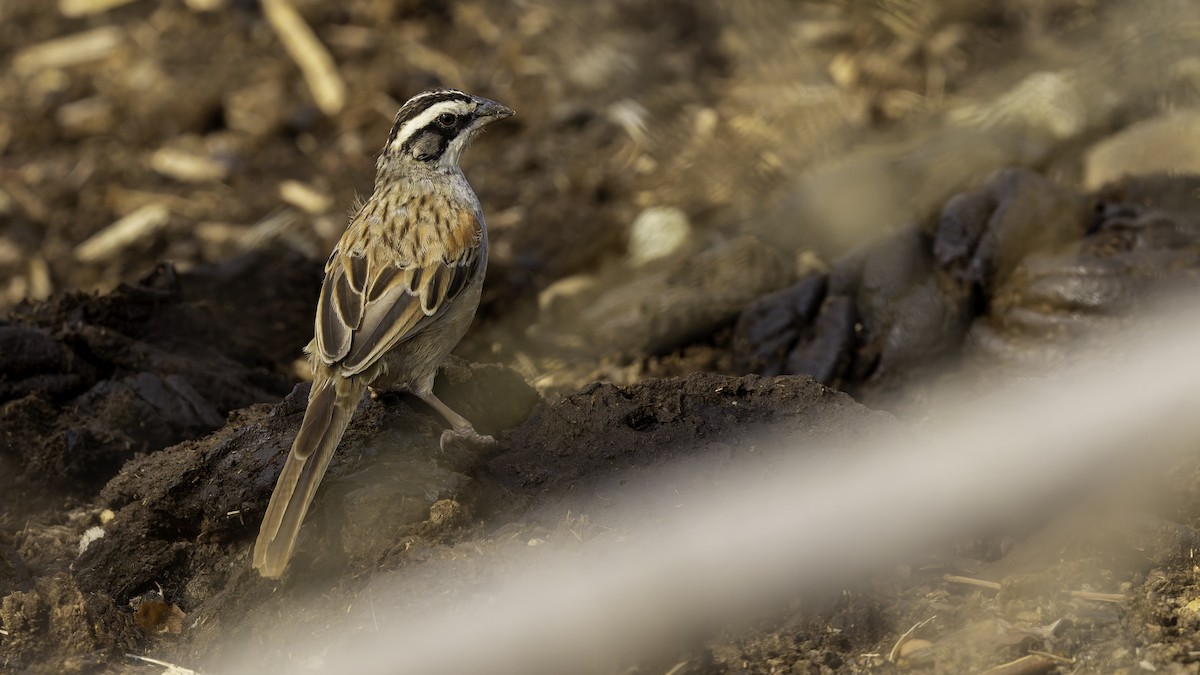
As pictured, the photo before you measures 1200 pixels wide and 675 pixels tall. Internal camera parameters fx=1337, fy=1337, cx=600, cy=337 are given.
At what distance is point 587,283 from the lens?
8.94 metres

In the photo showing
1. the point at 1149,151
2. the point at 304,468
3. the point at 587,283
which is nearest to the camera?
the point at 304,468

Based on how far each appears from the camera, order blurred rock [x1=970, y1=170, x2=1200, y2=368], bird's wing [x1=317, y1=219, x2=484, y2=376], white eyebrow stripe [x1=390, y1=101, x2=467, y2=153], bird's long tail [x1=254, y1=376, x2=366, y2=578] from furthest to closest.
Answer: blurred rock [x1=970, y1=170, x2=1200, y2=368]
white eyebrow stripe [x1=390, y1=101, x2=467, y2=153]
bird's wing [x1=317, y1=219, x2=484, y2=376]
bird's long tail [x1=254, y1=376, x2=366, y2=578]

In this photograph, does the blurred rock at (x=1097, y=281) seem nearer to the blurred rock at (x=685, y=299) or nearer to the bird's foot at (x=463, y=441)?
the blurred rock at (x=685, y=299)

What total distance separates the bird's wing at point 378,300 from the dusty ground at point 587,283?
0.25 meters

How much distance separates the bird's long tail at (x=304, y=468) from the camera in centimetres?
422

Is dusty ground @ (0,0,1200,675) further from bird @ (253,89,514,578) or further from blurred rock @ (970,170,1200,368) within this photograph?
bird @ (253,89,514,578)

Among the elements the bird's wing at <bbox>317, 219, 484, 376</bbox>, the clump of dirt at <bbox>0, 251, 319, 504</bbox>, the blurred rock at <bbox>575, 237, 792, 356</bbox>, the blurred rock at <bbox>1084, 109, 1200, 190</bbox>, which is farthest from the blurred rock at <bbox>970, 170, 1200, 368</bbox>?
the clump of dirt at <bbox>0, 251, 319, 504</bbox>

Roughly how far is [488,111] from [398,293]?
4.22 ft

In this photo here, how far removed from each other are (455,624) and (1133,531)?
7.19 feet

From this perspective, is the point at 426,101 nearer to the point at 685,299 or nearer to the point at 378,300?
the point at 378,300

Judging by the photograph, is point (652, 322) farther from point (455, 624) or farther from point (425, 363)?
point (455, 624)

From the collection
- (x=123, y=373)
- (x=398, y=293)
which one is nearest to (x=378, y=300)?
(x=398, y=293)

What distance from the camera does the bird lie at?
4.49m

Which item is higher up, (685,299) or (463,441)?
(685,299)
